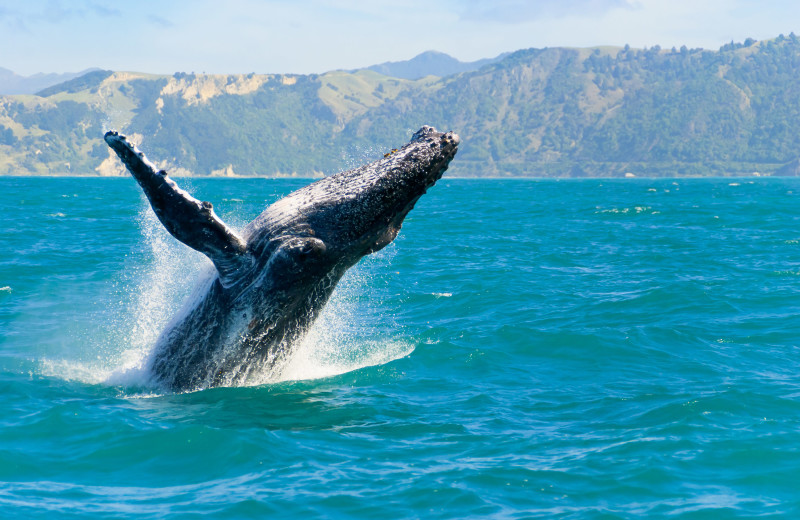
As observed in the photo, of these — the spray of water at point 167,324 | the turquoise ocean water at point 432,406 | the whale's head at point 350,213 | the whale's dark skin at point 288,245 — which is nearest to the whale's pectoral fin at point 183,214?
the whale's dark skin at point 288,245

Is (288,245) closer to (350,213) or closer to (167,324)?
(350,213)

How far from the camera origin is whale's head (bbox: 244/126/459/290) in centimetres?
845

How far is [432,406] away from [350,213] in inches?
107

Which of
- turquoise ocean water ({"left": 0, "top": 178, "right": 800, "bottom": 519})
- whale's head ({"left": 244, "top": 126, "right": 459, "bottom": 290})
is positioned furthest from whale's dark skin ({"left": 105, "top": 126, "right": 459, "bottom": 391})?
turquoise ocean water ({"left": 0, "top": 178, "right": 800, "bottom": 519})

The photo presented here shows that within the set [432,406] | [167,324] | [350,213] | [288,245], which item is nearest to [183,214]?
[288,245]

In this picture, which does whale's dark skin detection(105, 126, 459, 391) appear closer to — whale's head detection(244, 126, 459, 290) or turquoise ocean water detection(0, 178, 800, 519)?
whale's head detection(244, 126, 459, 290)

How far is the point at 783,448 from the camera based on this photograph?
8.20 metres

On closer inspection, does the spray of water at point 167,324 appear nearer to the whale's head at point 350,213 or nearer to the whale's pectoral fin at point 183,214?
the whale's pectoral fin at point 183,214

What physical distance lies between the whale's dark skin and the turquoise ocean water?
2.77 ft

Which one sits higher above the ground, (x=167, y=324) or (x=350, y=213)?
(x=350, y=213)

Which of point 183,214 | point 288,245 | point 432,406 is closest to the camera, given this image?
point 183,214

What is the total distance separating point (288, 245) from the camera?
8.39 meters

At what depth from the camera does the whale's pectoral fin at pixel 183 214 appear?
25.2 ft

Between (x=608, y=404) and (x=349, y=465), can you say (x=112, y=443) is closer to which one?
(x=349, y=465)
